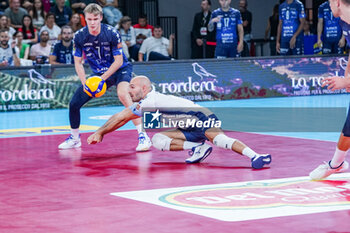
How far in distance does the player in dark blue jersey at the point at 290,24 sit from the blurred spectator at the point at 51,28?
18.4ft

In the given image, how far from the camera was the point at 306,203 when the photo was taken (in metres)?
5.55

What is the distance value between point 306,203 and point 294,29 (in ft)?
41.3

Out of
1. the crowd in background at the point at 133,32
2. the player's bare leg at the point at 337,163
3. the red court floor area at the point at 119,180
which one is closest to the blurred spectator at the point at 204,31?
the crowd in background at the point at 133,32

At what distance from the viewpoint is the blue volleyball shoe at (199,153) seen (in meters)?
7.89

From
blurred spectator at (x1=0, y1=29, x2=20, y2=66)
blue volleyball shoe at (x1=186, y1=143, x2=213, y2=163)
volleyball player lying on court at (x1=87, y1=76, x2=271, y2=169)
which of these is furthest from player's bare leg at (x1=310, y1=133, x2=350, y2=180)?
blurred spectator at (x1=0, y1=29, x2=20, y2=66)

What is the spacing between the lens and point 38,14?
18031mm

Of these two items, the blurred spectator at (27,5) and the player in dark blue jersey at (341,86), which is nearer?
the player in dark blue jersey at (341,86)

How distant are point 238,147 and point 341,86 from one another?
1.89 metres

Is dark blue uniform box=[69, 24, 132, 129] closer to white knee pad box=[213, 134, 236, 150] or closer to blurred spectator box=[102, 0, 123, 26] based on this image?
white knee pad box=[213, 134, 236, 150]

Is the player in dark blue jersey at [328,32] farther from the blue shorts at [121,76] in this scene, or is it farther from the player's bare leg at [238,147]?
the player's bare leg at [238,147]

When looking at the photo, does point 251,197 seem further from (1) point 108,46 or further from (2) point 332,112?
(2) point 332,112

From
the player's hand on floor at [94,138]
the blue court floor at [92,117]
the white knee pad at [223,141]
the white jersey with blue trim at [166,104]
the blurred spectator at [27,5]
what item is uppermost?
the blurred spectator at [27,5]

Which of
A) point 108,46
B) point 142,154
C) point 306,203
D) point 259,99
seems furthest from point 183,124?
point 259,99

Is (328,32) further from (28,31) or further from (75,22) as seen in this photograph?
(28,31)
